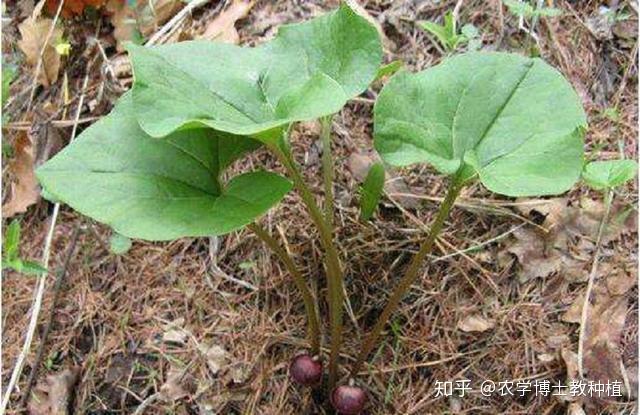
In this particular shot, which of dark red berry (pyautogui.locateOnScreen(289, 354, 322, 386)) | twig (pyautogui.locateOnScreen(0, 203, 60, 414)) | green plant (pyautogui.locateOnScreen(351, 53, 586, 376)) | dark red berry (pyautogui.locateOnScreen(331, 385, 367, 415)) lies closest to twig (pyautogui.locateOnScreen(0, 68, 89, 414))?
twig (pyautogui.locateOnScreen(0, 203, 60, 414))

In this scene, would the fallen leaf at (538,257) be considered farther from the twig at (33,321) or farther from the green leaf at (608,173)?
the twig at (33,321)

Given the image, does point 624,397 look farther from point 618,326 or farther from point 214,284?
point 214,284

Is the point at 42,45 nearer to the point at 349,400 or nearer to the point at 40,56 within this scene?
the point at 40,56

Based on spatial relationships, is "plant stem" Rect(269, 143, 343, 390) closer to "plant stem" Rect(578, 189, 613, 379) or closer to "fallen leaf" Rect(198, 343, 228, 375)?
"fallen leaf" Rect(198, 343, 228, 375)

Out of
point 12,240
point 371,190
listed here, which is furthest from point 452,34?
point 12,240

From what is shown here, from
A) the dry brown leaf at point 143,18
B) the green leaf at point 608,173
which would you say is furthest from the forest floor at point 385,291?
the dry brown leaf at point 143,18

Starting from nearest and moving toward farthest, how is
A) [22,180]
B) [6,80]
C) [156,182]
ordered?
1. [156,182]
2. [22,180]
3. [6,80]
